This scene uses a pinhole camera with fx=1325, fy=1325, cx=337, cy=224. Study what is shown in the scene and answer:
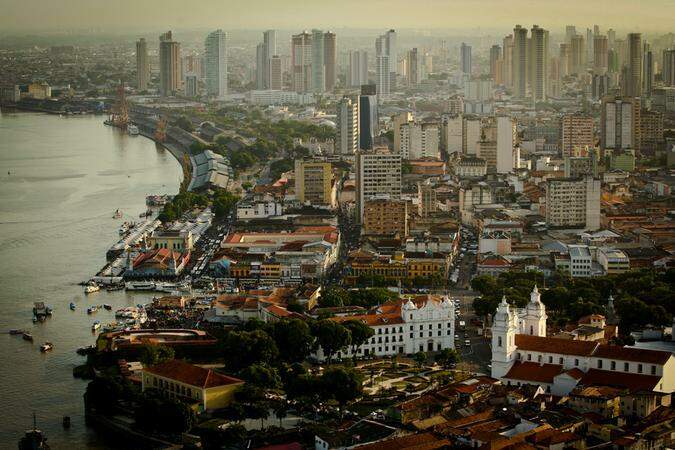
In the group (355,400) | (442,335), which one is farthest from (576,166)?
(355,400)

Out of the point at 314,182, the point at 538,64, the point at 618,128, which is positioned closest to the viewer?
the point at 314,182

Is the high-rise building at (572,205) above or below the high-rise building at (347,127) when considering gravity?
below

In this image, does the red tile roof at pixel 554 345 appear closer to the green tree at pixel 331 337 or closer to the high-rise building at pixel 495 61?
the green tree at pixel 331 337

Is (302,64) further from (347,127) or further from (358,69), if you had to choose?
(347,127)

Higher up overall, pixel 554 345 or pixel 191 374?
pixel 554 345

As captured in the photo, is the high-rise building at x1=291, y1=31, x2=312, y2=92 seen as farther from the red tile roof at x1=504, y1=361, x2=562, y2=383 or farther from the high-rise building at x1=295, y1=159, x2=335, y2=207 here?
the red tile roof at x1=504, y1=361, x2=562, y2=383

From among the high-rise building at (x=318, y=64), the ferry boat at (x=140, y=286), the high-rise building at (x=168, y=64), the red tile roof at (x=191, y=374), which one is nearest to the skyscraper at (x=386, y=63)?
the high-rise building at (x=318, y=64)

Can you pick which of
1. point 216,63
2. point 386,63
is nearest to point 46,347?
point 386,63
